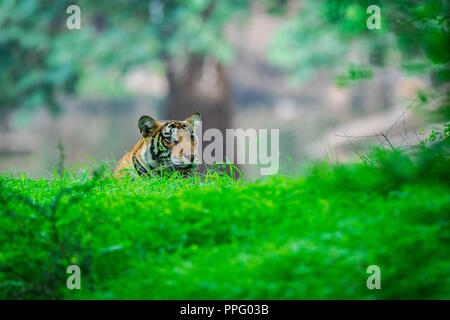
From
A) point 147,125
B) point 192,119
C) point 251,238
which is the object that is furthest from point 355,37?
point 251,238

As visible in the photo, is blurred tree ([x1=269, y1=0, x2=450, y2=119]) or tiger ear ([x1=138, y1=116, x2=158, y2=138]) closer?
blurred tree ([x1=269, y1=0, x2=450, y2=119])

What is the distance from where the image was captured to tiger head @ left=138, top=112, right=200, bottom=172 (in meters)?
4.49

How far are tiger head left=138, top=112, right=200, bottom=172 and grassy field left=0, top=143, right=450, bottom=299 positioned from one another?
2.62 feet

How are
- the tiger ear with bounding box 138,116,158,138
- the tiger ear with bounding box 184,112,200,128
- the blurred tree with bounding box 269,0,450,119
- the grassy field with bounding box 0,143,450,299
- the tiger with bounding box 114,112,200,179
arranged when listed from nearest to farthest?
the grassy field with bounding box 0,143,450,299
the blurred tree with bounding box 269,0,450,119
the tiger with bounding box 114,112,200,179
the tiger ear with bounding box 138,116,158,138
the tiger ear with bounding box 184,112,200,128

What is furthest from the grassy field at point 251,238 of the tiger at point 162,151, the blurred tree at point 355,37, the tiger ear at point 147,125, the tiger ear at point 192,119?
the tiger ear at point 192,119

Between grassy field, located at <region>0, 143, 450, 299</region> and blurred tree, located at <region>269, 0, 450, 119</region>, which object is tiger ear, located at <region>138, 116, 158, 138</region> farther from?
blurred tree, located at <region>269, 0, 450, 119</region>

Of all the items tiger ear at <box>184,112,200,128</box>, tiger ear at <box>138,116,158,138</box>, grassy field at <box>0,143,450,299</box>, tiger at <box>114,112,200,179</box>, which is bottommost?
grassy field at <box>0,143,450,299</box>

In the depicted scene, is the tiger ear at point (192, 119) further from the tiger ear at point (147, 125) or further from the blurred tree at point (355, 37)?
the blurred tree at point (355, 37)

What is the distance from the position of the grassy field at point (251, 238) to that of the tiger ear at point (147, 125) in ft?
3.50

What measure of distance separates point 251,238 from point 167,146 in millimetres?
1834

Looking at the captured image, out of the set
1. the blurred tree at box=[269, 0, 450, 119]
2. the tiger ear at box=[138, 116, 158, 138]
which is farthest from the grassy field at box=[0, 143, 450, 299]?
the tiger ear at box=[138, 116, 158, 138]

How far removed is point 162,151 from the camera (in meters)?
4.58
